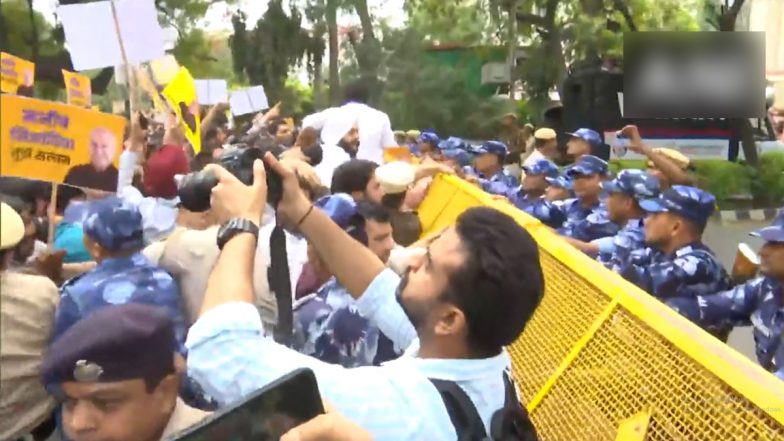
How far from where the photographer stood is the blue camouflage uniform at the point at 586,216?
633cm

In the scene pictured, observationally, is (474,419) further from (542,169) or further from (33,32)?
(33,32)

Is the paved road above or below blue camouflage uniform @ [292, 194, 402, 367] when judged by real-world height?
below

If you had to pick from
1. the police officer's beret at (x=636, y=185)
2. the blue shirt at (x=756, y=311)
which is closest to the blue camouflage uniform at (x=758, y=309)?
the blue shirt at (x=756, y=311)

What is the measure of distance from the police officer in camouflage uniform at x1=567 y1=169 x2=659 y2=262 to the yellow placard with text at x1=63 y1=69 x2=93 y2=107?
10.5ft

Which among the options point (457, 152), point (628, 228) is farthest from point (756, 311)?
point (457, 152)

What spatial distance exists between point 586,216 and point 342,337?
13.5 feet

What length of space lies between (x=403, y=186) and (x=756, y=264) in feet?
6.37

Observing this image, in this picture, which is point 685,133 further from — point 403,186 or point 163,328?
point 163,328

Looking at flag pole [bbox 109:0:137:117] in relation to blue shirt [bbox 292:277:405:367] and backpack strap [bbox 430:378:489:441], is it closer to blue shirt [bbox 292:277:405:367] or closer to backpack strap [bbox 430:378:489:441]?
blue shirt [bbox 292:277:405:367]

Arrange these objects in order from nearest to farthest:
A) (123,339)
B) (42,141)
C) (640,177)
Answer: (123,339) → (42,141) → (640,177)

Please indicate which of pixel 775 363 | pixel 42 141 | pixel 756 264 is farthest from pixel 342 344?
pixel 756 264

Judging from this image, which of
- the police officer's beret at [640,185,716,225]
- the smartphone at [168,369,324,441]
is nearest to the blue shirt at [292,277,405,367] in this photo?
the smartphone at [168,369,324,441]

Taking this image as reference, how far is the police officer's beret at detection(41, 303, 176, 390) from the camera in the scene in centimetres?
210

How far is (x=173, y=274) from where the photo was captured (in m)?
4.14
